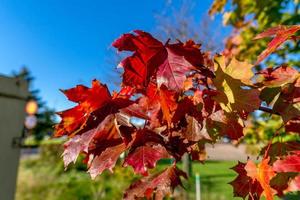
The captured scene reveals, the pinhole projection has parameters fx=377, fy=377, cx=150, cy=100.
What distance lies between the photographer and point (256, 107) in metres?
0.73

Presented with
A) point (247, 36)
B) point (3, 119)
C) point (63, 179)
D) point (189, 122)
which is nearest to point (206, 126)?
point (189, 122)

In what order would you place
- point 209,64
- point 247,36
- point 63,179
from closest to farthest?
1. point 209,64
2. point 247,36
3. point 63,179

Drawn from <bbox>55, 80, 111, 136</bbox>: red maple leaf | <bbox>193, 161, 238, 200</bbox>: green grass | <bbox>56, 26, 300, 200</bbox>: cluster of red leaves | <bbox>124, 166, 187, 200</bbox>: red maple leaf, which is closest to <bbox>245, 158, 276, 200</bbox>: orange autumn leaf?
<bbox>56, 26, 300, 200</bbox>: cluster of red leaves

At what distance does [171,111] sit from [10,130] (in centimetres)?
344

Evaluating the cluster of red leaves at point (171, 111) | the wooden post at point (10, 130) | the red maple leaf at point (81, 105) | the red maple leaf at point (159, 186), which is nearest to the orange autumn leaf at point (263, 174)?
the cluster of red leaves at point (171, 111)

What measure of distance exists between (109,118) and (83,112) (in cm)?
6

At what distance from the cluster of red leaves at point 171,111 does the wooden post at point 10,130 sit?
324cm

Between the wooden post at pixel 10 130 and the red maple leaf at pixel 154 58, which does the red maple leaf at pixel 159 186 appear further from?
the wooden post at pixel 10 130

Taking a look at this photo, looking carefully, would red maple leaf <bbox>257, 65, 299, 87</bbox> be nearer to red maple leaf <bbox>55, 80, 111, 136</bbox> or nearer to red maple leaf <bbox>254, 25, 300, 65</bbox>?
red maple leaf <bbox>254, 25, 300, 65</bbox>

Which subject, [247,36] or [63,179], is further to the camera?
[63,179]

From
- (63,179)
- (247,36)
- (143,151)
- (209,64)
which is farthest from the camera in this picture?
(63,179)

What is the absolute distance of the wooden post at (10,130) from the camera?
12.2 feet

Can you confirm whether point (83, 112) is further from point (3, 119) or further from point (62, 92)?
point (3, 119)

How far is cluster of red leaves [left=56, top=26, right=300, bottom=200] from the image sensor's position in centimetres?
69
